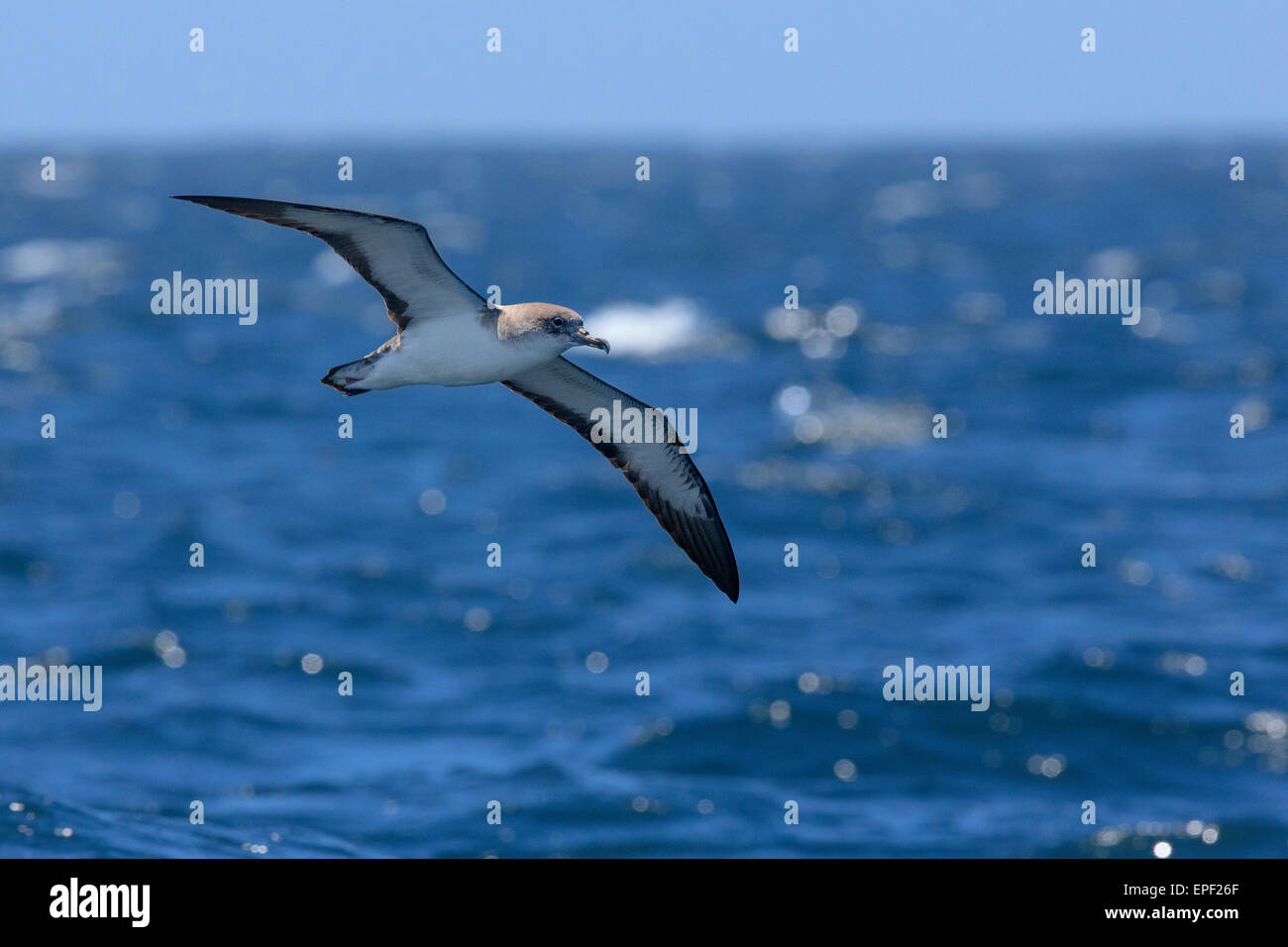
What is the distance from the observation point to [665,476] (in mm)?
15484

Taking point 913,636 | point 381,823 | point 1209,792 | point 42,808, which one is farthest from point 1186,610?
point 42,808

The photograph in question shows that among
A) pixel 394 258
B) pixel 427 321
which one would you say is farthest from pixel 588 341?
pixel 394 258

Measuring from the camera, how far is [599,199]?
157500 millimetres

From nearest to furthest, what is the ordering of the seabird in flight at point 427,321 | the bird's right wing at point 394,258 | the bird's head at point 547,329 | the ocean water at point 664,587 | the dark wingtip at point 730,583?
the bird's right wing at point 394,258 < the seabird in flight at point 427,321 < the bird's head at point 547,329 < the dark wingtip at point 730,583 < the ocean water at point 664,587

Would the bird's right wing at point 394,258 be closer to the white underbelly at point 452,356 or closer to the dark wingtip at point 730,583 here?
the white underbelly at point 452,356

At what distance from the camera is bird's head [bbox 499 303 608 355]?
41.0 feet

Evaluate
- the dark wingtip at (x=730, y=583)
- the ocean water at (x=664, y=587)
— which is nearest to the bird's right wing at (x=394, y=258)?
the dark wingtip at (x=730, y=583)

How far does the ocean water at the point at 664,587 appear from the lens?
24562 mm

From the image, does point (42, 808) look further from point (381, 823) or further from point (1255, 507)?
point (1255, 507)

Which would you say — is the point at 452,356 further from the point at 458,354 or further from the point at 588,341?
the point at 588,341

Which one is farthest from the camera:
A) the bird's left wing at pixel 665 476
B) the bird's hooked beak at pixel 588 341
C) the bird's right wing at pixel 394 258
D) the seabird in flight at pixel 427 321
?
the bird's left wing at pixel 665 476

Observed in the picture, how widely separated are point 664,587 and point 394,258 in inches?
947

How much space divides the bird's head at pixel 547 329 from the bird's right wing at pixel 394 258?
32 centimetres
